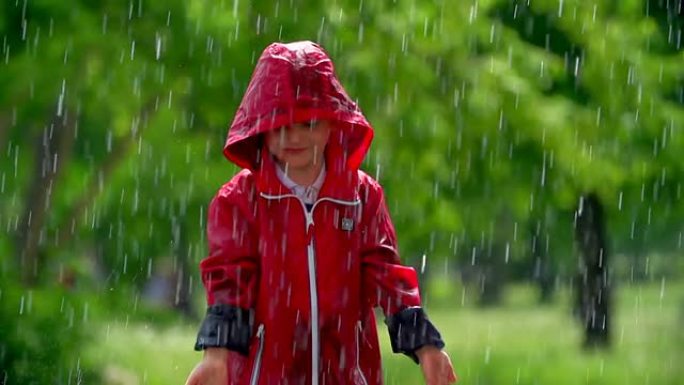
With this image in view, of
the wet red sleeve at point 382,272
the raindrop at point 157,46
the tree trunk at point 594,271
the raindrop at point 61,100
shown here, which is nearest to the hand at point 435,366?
the wet red sleeve at point 382,272

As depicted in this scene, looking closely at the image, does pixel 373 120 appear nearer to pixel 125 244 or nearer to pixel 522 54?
pixel 522 54

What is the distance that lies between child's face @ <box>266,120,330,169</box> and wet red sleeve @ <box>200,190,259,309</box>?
20 cm

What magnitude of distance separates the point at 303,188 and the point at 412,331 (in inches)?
21.7

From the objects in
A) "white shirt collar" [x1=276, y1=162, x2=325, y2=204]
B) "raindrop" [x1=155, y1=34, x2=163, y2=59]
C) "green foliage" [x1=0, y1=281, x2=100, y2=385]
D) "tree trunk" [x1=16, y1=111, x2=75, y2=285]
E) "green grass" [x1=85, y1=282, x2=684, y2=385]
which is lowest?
"green grass" [x1=85, y1=282, x2=684, y2=385]

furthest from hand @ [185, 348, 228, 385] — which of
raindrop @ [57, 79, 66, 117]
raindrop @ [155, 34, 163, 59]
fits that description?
raindrop @ [57, 79, 66, 117]

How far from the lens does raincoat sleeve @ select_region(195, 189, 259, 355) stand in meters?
5.00

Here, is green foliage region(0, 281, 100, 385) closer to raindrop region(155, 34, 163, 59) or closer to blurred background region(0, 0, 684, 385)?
blurred background region(0, 0, 684, 385)

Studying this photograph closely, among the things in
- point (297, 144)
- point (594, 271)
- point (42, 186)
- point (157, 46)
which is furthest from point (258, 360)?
point (594, 271)

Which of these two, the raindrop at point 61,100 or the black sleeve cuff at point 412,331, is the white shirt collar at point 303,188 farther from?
the raindrop at point 61,100

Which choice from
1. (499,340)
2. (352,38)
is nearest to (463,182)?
(352,38)

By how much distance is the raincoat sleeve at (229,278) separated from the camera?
5000 millimetres

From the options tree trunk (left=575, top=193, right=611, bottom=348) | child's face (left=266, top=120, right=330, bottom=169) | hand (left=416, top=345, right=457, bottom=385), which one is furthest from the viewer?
tree trunk (left=575, top=193, right=611, bottom=348)

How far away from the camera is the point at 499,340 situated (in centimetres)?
2550

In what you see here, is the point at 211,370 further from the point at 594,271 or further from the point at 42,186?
the point at 594,271
